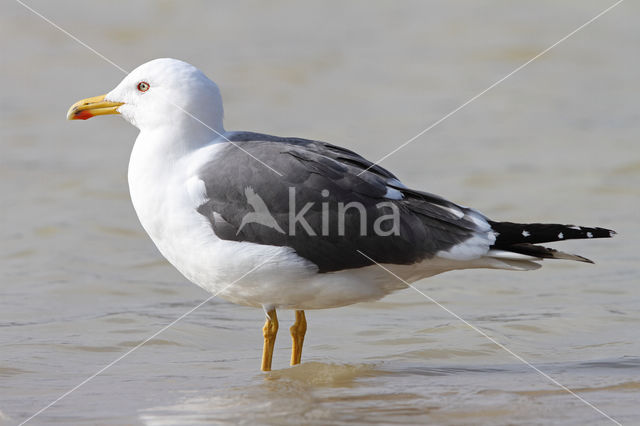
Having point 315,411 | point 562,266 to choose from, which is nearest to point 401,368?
point 315,411

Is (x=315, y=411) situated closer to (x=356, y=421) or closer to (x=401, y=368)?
(x=356, y=421)

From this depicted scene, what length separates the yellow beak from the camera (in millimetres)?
5195

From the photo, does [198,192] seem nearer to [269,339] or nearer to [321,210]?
[321,210]

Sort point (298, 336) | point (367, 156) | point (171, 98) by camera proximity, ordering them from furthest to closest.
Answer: point (367, 156) → point (298, 336) → point (171, 98)

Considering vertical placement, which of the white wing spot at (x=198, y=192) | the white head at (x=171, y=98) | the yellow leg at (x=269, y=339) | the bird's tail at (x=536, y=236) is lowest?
the yellow leg at (x=269, y=339)

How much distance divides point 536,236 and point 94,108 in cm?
243

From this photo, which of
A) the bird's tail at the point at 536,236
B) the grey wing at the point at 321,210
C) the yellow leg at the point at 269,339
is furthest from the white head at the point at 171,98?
the bird's tail at the point at 536,236

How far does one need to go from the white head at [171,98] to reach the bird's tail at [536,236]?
→ 61.1 inches

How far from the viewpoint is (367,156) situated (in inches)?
406

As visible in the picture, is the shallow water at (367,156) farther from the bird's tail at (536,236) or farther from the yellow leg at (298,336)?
the bird's tail at (536,236)

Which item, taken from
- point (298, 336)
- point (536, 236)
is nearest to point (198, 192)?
point (298, 336)

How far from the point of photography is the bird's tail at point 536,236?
15.4 ft

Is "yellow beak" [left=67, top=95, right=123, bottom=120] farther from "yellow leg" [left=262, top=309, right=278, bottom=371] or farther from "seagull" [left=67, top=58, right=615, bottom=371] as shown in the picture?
"yellow leg" [left=262, top=309, right=278, bottom=371]

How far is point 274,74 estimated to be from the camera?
12719 millimetres
